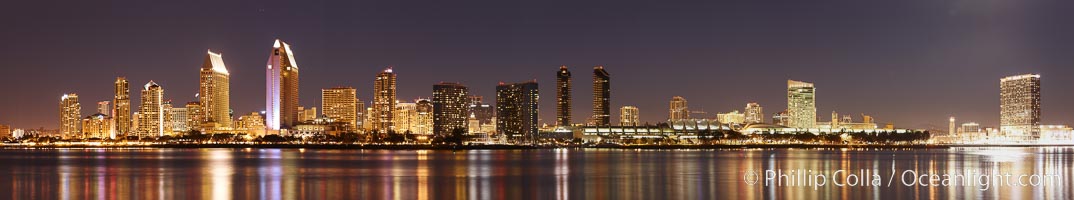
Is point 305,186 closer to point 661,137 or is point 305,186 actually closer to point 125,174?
point 125,174

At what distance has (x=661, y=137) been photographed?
643 ft

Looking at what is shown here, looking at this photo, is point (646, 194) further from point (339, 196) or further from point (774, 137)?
point (774, 137)

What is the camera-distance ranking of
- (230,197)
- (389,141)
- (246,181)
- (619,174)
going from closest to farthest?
(230,197)
(246,181)
(619,174)
(389,141)

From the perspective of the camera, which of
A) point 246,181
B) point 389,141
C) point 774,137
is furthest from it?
point 774,137

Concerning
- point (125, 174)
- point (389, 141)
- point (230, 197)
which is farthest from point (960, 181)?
point (389, 141)

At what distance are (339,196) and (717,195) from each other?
496 inches

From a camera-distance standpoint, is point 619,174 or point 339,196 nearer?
point 339,196

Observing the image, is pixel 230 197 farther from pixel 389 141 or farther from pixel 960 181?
pixel 389 141

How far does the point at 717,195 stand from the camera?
36.1m

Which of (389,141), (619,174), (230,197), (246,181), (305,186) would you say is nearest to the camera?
(230,197)

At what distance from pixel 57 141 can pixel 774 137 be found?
127m

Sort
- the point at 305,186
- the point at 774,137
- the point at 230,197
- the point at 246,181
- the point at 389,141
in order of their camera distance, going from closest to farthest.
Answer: the point at 230,197 < the point at 305,186 < the point at 246,181 < the point at 389,141 < the point at 774,137

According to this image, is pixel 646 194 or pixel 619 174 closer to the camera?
pixel 646 194

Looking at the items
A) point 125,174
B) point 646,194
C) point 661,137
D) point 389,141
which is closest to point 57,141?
point 389,141
